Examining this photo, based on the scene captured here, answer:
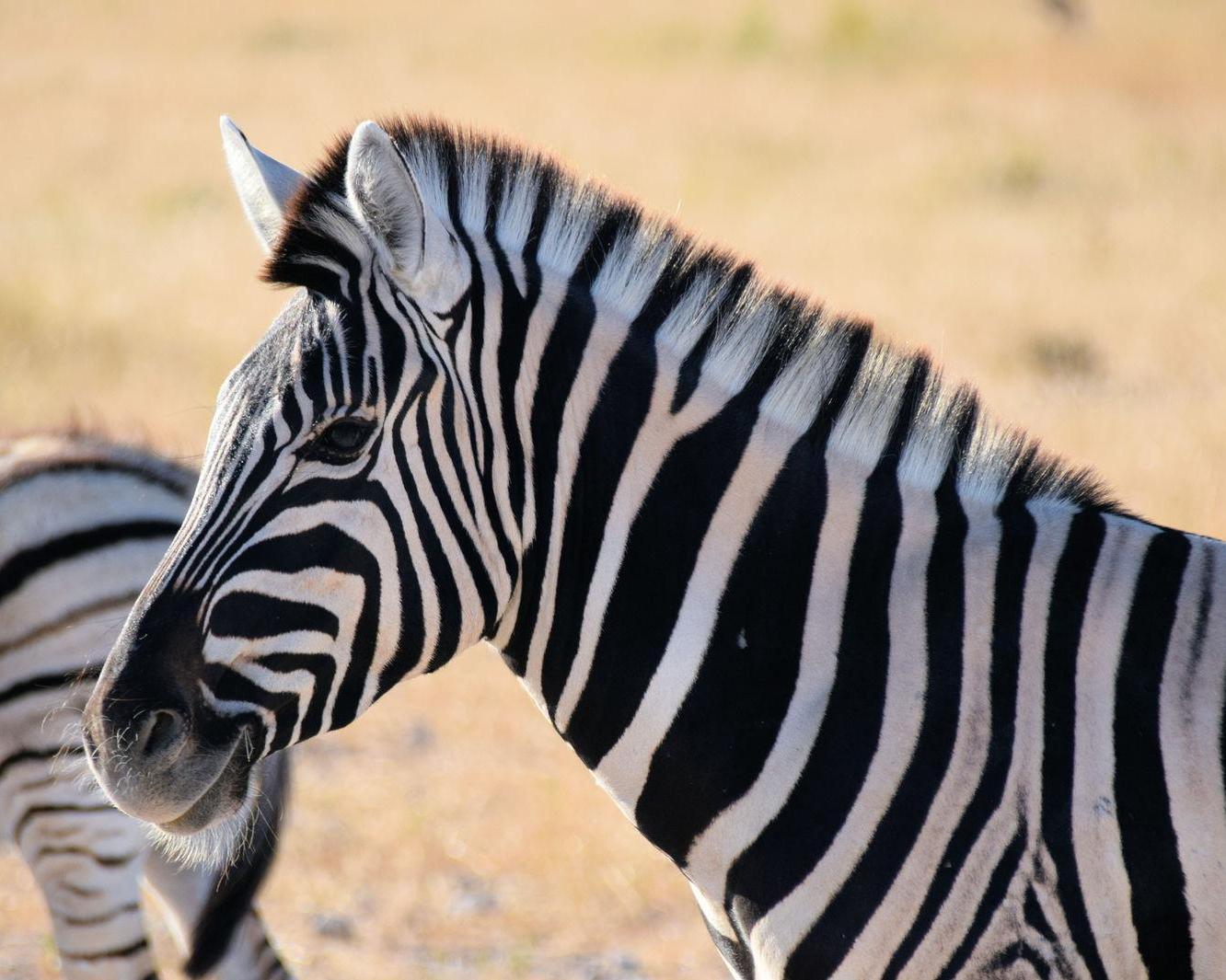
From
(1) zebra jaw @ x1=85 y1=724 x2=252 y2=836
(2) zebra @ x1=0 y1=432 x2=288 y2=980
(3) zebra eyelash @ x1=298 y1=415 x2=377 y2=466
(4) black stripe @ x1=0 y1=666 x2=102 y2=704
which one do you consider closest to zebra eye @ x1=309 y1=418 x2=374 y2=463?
(3) zebra eyelash @ x1=298 y1=415 x2=377 y2=466

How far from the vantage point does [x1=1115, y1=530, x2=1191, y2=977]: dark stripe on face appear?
90.4 inches

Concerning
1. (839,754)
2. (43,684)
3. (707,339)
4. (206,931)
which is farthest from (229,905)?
(707,339)

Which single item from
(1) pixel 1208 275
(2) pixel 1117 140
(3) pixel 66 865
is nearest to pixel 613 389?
(3) pixel 66 865

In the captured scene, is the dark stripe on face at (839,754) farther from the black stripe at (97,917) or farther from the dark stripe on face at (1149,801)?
the black stripe at (97,917)

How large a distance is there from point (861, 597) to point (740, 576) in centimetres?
22

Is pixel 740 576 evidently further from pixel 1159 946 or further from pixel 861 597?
pixel 1159 946

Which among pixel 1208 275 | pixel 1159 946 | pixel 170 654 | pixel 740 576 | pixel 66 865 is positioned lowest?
pixel 66 865

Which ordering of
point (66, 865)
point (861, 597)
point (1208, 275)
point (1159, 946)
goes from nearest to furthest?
1. point (1159, 946)
2. point (861, 597)
3. point (66, 865)
4. point (1208, 275)

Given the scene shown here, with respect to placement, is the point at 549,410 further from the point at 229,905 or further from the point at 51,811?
the point at 51,811

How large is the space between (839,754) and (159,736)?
3.89ft

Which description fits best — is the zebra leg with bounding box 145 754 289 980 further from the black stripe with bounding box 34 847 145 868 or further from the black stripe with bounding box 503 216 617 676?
the black stripe with bounding box 503 216 617 676

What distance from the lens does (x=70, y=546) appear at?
14.8ft

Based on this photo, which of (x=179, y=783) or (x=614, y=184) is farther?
(x=614, y=184)

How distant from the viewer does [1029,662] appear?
242 centimetres
